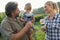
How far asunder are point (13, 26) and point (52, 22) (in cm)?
85

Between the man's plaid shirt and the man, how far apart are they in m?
0.63

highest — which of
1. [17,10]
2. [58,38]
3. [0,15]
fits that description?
[17,10]

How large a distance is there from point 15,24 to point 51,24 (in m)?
0.81

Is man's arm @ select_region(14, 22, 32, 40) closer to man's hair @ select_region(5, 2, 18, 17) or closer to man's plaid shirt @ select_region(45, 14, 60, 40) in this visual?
man's hair @ select_region(5, 2, 18, 17)

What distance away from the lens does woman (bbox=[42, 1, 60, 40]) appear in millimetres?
4086

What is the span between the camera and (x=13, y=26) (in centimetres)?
348

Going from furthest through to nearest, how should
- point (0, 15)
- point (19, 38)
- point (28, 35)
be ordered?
point (0, 15) → point (28, 35) → point (19, 38)

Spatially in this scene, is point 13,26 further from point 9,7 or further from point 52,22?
point 52,22

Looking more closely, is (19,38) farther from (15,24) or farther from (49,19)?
(49,19)

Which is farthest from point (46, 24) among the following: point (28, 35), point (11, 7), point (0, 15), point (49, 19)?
point (0, 15)

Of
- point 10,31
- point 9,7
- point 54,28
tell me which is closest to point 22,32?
point 10,31

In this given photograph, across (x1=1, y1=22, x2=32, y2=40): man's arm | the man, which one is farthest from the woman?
(x1=1, y1=22, x2=32, y2=40): man's arm

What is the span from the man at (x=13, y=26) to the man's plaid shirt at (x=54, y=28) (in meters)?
0.63

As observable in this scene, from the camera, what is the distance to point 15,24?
11.5 ft
